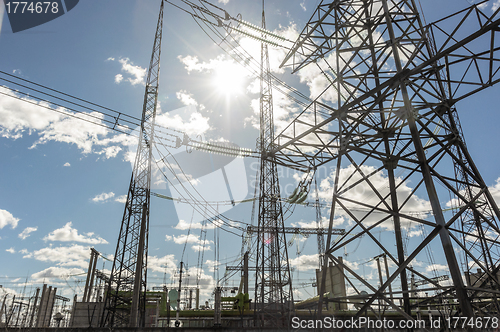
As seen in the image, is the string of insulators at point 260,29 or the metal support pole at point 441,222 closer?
the metal support pole at point 441,222

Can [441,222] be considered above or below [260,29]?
below

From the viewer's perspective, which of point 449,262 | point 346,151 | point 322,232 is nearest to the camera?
point 449,262

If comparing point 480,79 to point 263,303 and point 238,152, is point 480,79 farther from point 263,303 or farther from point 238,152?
point 238,152

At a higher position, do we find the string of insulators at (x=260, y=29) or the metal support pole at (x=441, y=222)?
the string of insulators at (x=260, y=29)

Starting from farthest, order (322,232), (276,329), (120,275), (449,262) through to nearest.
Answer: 1. (322,232)
2. (120,275)
3. (276,329)
4. (449,262)

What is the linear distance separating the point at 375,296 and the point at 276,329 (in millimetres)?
15929

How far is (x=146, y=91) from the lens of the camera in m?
31.9

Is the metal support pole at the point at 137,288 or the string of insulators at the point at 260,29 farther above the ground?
the string of insulators at the point at 260,29

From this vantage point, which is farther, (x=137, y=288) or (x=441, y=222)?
(x=137, y=288)

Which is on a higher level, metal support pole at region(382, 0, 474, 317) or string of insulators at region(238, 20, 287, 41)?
string of insulators at region(238, 20, 287, 41)

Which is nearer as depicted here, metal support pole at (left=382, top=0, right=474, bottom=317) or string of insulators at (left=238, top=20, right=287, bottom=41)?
metal support pole at (left=382, top=0, right=474, bottom=317)

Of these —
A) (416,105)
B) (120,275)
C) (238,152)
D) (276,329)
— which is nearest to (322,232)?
(238,152)

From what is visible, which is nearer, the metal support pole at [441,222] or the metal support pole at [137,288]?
the metal support pole at [441,222]

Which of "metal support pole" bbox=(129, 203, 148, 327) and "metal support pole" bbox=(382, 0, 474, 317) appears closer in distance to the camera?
"metal support pole" bbox=(382, 0, 474, 317)
